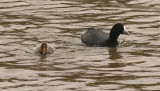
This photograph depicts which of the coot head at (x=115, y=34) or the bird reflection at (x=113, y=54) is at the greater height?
the coot head at (x=115, y=34)

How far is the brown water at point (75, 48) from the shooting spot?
48.6 feet

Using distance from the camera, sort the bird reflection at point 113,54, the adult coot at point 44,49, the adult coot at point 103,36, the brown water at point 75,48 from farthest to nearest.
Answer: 1. the adult coot at point 103,36
2. the bird reflection at point 113,54
3. the adult coot at point 44,49
4. the brown water at point 75,48

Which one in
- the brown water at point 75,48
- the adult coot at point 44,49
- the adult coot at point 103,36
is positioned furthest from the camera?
the adult coot at point 103,36

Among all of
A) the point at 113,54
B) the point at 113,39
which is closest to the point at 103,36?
the point at 113,39

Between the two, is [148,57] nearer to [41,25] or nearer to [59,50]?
[59,50]

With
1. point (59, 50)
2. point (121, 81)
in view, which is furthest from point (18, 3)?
point (121, 81)

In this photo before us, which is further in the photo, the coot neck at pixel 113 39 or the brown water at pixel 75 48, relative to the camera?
the coot neck at pixel 113 39

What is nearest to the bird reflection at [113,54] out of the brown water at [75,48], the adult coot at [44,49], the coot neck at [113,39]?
the brown water at [75,48]

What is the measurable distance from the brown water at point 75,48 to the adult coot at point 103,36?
0.86 feet

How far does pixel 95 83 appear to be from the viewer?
14.7 metres

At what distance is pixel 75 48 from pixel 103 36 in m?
1.20

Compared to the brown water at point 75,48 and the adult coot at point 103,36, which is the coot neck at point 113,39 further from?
the brown water at point 75,48

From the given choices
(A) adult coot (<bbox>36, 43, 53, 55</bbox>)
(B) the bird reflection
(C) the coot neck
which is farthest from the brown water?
(C) the coot neck

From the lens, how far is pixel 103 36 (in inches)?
773
